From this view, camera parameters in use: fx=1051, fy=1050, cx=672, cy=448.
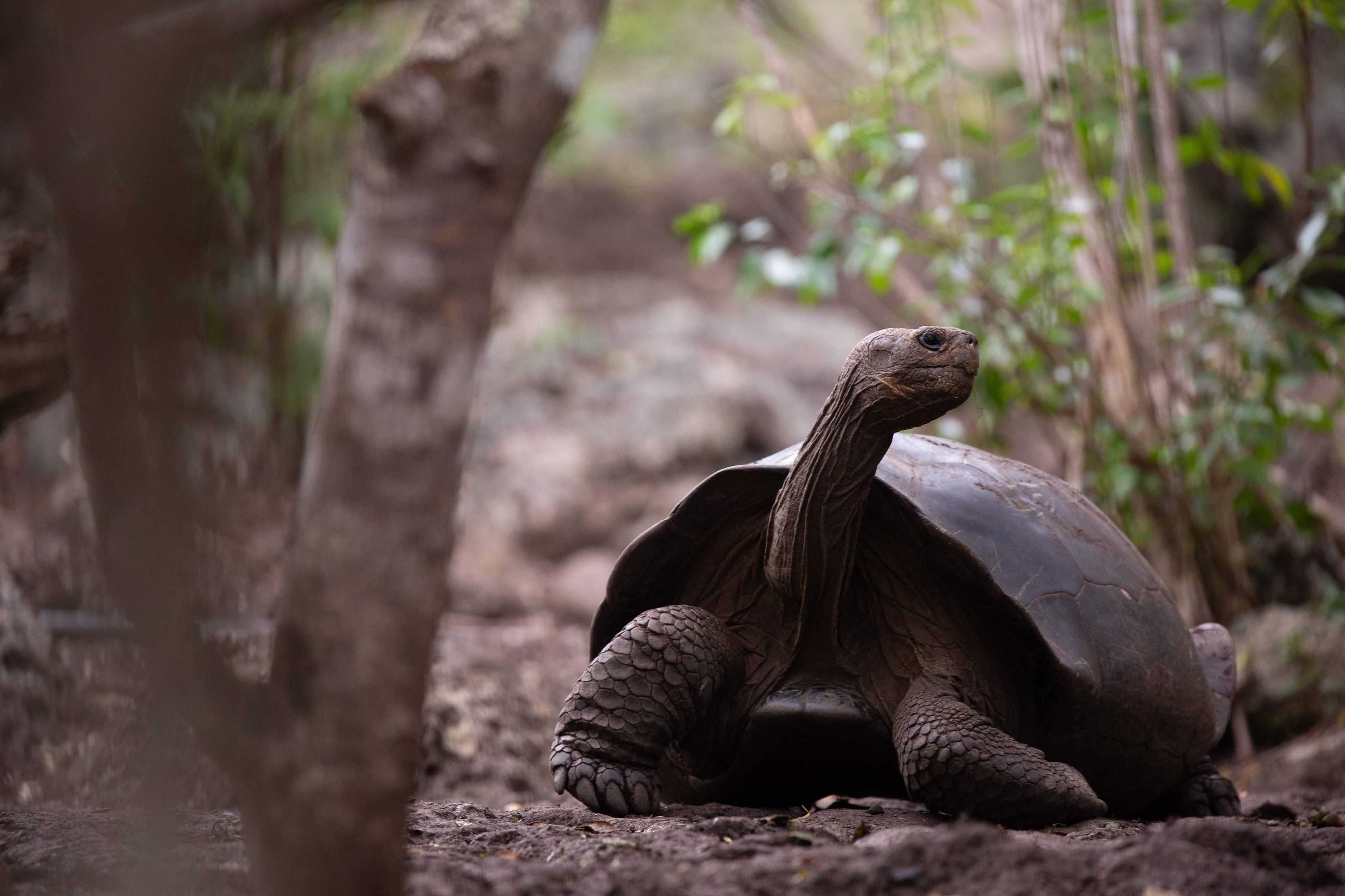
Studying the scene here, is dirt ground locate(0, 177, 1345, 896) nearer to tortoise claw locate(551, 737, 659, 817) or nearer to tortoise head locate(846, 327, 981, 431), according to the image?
tortoise claw locate(551, 737, 659, 817)

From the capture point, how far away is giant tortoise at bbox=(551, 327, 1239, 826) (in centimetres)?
242

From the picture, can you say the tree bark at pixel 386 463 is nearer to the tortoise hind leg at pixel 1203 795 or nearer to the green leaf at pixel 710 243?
the tortoise hind leg at pixel 1203 795

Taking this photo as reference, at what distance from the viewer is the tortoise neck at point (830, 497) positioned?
2.49m

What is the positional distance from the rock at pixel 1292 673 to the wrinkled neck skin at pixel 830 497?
314cm

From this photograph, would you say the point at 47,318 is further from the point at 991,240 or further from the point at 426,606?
the point at 991,240

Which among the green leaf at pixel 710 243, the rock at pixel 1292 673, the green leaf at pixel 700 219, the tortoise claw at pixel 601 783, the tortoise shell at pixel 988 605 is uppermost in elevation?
the green leaf at pixel 700 219

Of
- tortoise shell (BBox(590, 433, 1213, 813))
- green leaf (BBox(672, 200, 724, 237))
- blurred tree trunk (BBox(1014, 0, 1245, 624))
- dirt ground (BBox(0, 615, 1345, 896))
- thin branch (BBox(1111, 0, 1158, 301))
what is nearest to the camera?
dirt ground (BBox(0, 615, 1345, 896))

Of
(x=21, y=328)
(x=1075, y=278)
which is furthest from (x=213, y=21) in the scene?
(x=1075, y=278)

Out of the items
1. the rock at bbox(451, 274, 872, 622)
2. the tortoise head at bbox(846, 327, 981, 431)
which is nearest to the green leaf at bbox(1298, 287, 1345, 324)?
the tortoise head at bbox(846, 327, 981, 431)

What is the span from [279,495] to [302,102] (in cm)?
238

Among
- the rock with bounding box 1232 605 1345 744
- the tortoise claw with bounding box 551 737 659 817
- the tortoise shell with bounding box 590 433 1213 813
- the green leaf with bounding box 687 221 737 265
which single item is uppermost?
the green leaf with bounding box 687 221 737 265

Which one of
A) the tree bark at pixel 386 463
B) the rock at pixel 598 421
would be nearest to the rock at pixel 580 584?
the rock at pixel 598 421

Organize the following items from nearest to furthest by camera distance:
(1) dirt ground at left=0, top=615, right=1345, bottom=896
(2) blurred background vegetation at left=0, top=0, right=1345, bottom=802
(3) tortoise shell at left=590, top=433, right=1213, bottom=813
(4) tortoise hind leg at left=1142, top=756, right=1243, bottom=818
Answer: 1. (1) dirt ground at left=0, top=615, right=1345, bottom=896
2. (3) tortoise shell at left=590, top=433, right=1213, bottom=813
3. (4) tortoise hind leg at left=1142, top=756, right=1243, bottom=818
4. (2) blurred background vegetation at left=0, top=0, right=1345, bottom=802

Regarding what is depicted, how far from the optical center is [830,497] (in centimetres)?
253
